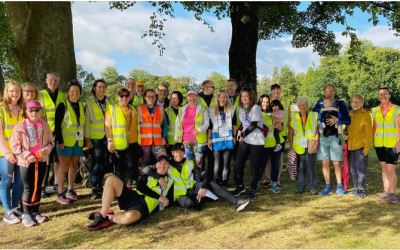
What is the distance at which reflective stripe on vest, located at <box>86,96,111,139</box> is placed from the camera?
6.14m

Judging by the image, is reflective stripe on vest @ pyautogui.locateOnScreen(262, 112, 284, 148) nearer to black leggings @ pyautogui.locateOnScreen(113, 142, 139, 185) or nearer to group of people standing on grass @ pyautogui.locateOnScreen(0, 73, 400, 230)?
group of people standing on grass @ pyautogui.locateOnScreen(0, 73, 400, 230)

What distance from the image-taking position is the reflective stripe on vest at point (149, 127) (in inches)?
251

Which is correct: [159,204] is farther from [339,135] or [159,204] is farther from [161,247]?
[339,135]

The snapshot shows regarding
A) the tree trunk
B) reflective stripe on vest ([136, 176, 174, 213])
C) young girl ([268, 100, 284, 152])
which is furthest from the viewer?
the tree trunk

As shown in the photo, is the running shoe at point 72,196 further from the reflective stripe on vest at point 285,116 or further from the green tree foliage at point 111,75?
the green tree foliage at point 111,75

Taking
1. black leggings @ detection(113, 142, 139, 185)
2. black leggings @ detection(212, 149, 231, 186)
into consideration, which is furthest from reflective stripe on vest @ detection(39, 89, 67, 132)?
black leggings @ detection(212, 149, 231, 186)

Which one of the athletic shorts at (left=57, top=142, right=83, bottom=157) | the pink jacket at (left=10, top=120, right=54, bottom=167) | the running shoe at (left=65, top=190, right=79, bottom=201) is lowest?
the running shoe at (left=65, top=190, right=79, bottom=201)

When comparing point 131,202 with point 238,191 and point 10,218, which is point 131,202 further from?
point 238,191

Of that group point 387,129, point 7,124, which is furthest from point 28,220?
point 387,129

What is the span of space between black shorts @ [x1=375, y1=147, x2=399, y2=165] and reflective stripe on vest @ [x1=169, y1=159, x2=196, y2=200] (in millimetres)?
3560

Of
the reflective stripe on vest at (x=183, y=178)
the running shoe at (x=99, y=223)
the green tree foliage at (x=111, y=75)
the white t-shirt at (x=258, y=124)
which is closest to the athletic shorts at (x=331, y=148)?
the white t-shirt at (x=258, y=124)

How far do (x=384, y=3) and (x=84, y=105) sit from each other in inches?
488

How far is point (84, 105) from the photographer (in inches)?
244

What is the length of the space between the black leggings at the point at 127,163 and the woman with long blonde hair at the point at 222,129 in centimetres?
152
